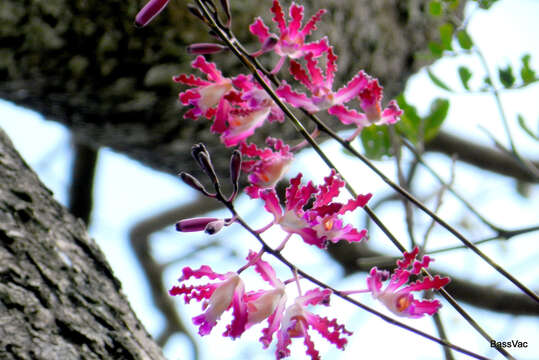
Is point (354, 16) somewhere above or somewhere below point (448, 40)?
above

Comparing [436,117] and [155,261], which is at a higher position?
[155,261]

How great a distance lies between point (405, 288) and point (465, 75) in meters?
0.33

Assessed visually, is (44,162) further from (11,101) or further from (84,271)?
(84,271)

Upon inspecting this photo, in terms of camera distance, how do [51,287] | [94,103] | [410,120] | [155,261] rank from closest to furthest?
[51,287] < [410,120] < [94,103] < [155,261]

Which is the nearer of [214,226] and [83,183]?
[214,226]

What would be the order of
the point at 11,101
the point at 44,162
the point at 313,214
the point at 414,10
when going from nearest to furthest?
the point at 313,214
the point at 11,101
the point at 414,10
the point at 44,162

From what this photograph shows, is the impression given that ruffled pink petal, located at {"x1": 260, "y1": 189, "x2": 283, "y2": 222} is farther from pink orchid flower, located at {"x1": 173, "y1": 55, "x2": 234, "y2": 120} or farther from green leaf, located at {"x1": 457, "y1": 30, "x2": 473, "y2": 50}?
green leaf, located at {"x1": 457, "y1": 30, "x2": 473, "y2": 50}

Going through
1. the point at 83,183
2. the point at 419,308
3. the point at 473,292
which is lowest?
the point at 419,308

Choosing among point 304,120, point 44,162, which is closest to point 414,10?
point 304,120

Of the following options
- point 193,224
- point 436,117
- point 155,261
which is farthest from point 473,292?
point 193,224

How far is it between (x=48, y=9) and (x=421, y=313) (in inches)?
21.9

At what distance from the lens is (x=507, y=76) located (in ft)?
1.95

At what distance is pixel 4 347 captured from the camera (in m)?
0.45

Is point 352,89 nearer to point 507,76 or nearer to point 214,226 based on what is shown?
point 214,226
